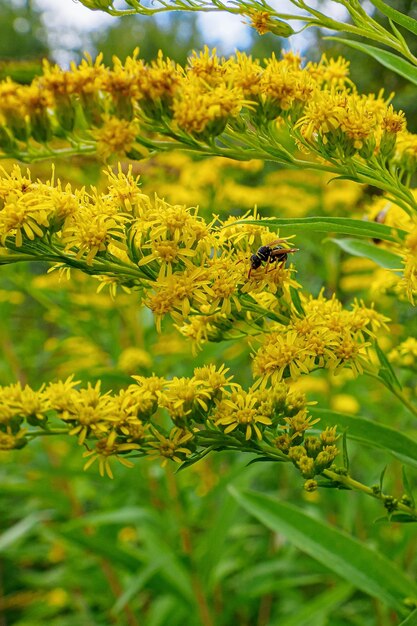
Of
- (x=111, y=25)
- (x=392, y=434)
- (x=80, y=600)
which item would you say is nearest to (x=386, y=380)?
(x=392, y=434)

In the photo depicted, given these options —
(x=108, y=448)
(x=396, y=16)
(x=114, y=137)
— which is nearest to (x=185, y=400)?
(x=108, y=448)

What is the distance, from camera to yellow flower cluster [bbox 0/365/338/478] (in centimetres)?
144

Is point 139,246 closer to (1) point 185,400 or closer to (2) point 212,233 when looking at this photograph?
(2) point 212,233

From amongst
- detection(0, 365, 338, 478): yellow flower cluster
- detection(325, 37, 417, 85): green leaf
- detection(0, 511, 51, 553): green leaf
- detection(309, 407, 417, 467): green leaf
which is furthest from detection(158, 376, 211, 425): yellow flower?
detection(0, 511, 51, 553): green leaf

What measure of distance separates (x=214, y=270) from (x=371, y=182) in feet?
1.32

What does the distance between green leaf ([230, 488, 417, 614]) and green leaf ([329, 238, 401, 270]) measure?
2.63ft

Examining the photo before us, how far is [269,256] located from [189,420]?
1.38ft

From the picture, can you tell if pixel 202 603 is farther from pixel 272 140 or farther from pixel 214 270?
pixel 272 140

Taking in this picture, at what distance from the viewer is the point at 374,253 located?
1.92m

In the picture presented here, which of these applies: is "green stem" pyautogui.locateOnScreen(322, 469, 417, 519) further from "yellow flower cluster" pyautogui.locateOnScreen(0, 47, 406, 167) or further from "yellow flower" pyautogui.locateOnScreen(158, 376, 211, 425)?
"yellow flower cluster" pyautogui.locateOnScreen(0, 47, 406, 167)

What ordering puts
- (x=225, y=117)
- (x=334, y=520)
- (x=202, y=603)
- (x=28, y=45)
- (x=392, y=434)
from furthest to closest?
(x=28, y=45), (x=334, y=520), (x=202, y=603), (x=392, y=434), (x=225, y=117)

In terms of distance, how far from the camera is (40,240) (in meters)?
1.45

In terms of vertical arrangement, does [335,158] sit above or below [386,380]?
above

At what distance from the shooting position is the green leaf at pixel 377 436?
1.58 meters
